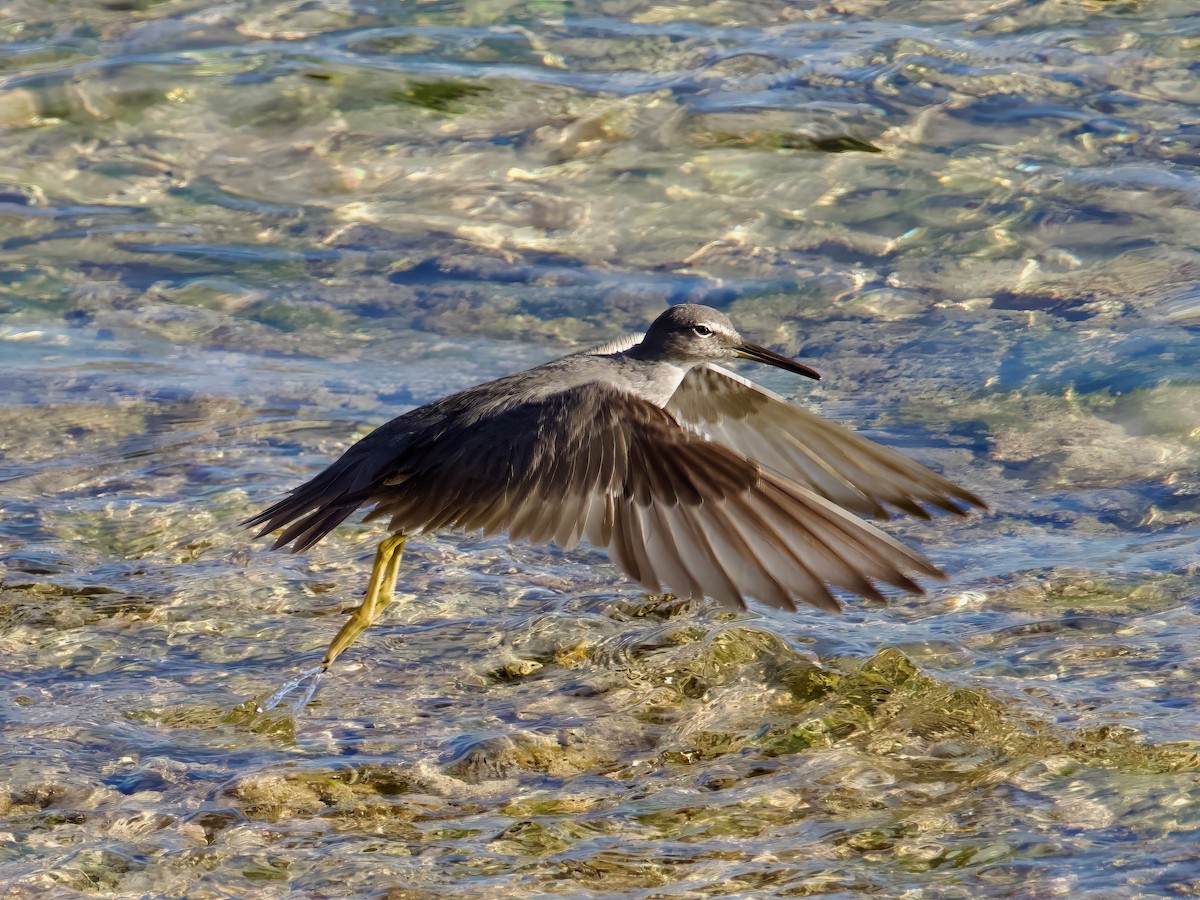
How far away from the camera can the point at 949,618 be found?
17.3 ft

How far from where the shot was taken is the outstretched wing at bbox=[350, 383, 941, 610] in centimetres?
428

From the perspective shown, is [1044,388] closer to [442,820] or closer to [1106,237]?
[1106,237]

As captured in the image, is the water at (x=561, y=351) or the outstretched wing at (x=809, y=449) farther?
the outstretched wing at (x=809, y=449)

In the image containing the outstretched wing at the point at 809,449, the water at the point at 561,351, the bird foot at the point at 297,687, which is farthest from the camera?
the outstretched wing at the point at 809,449

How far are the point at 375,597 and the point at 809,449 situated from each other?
167 cm

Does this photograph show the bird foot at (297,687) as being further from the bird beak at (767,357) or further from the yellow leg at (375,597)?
the bird beak at (767,357)

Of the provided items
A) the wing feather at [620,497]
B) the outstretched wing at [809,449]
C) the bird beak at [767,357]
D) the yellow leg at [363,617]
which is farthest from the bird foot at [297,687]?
the bird beak at [767,357]

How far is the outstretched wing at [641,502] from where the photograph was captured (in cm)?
428

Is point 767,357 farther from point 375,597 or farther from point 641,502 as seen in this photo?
point 375,597

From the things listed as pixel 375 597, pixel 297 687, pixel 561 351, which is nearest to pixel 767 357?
pixel 375 597

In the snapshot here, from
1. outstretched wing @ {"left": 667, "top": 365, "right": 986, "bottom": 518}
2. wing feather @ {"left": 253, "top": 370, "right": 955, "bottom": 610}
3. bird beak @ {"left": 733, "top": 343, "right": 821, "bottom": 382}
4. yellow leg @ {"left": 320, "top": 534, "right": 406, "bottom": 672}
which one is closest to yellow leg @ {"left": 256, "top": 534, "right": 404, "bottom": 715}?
yellow leg @ {"left": 320, "top": 534, "right": 406, "bottom": 672}

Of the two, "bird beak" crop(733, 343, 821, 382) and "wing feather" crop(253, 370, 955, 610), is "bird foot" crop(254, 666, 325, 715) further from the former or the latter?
"bird beak" crop(733, 343, 821, 382)

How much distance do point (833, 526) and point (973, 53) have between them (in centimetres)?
686

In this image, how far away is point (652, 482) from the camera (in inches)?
182
